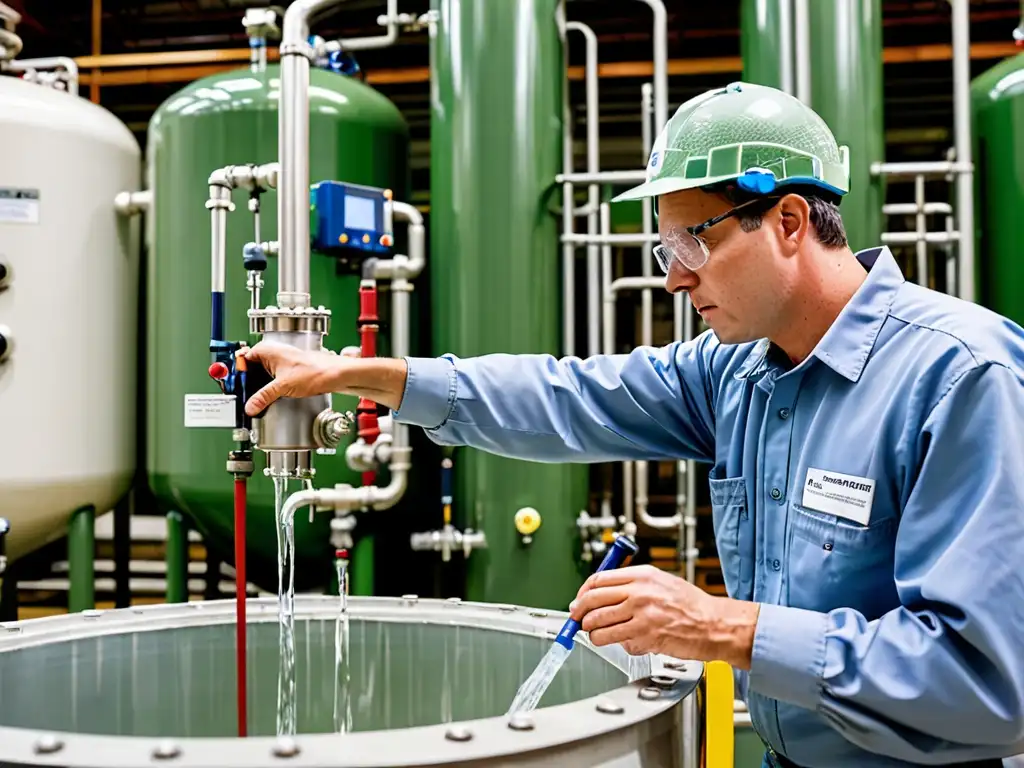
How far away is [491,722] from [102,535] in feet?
11.7

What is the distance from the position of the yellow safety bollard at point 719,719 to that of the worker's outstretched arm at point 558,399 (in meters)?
0.32

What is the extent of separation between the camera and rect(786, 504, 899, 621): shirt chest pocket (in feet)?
2.58

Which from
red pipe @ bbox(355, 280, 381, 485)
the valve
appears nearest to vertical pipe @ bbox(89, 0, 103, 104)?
red pipe @ bbox(355, 280, 381, 485)

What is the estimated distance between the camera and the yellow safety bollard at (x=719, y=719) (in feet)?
3.75

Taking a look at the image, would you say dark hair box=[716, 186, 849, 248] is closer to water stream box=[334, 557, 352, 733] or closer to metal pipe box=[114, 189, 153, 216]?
water stream box=[334, 557, 352, 733]

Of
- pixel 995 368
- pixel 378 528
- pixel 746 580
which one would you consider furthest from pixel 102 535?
pixel 995 368

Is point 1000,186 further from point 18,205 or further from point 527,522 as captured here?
point 18,205

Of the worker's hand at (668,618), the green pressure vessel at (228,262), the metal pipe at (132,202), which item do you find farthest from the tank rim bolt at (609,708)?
the metal pipe at (132,202)

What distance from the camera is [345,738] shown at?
2.21 ft

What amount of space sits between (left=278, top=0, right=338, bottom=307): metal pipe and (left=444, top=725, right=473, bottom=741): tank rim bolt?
1.73 ft

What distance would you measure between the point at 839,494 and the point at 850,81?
5.10 ft

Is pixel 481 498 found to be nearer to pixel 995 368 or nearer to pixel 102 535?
pixel 995 368

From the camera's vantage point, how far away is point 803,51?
2.02 metres

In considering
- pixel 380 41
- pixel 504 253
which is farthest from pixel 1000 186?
pixel 380 41
